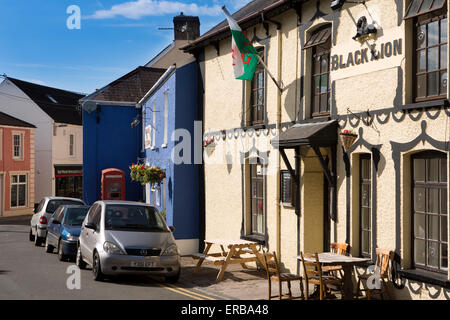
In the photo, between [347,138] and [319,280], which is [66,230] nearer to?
[319,280]

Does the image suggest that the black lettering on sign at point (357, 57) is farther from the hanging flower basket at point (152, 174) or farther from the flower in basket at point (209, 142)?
the hanging flower basket at point (152, 174)

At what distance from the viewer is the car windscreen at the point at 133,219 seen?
42.2 ft

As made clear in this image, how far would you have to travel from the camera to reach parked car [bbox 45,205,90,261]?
51.6 ft

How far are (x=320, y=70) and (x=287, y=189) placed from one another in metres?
2.90

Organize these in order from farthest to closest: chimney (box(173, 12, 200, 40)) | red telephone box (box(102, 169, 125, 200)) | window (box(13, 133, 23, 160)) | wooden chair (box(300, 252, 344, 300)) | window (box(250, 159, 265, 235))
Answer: window (box(13, 133, 23, 160)) < chimney (box(173, 12, 200, 40)) < red telephone box (box(102, 169, 125, 200)) < window (box(250, 159, 265, 235)) < wooden chair (box(300, 252, 344, 300))

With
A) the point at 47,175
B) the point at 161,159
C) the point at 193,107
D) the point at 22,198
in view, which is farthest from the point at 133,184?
the point at 47,175

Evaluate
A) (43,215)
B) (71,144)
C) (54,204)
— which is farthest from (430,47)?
(71,144)

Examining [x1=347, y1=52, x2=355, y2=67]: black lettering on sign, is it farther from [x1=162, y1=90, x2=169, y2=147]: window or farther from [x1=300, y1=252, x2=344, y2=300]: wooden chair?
[x1=162, y1=90, x2=169, y2=147]: window

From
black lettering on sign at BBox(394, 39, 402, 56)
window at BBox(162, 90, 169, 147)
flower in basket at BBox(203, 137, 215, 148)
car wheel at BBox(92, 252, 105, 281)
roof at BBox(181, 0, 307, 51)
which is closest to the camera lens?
black lettering on sign at BBox(394, 39, 402, 56)

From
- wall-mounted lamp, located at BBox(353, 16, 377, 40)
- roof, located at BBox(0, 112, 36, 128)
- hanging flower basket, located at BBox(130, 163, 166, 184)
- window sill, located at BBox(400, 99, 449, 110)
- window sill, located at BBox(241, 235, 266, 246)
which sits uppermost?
roof, located at BBox(0, 112, 36, 128)

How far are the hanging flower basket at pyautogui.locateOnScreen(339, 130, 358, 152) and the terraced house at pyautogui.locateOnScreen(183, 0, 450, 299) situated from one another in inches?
1.6

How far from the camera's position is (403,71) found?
10.2 metres

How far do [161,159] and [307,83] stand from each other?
9739 mm

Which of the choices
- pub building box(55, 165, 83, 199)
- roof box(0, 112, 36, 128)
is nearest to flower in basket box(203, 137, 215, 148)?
roof box(0, 112, 36, 128)
